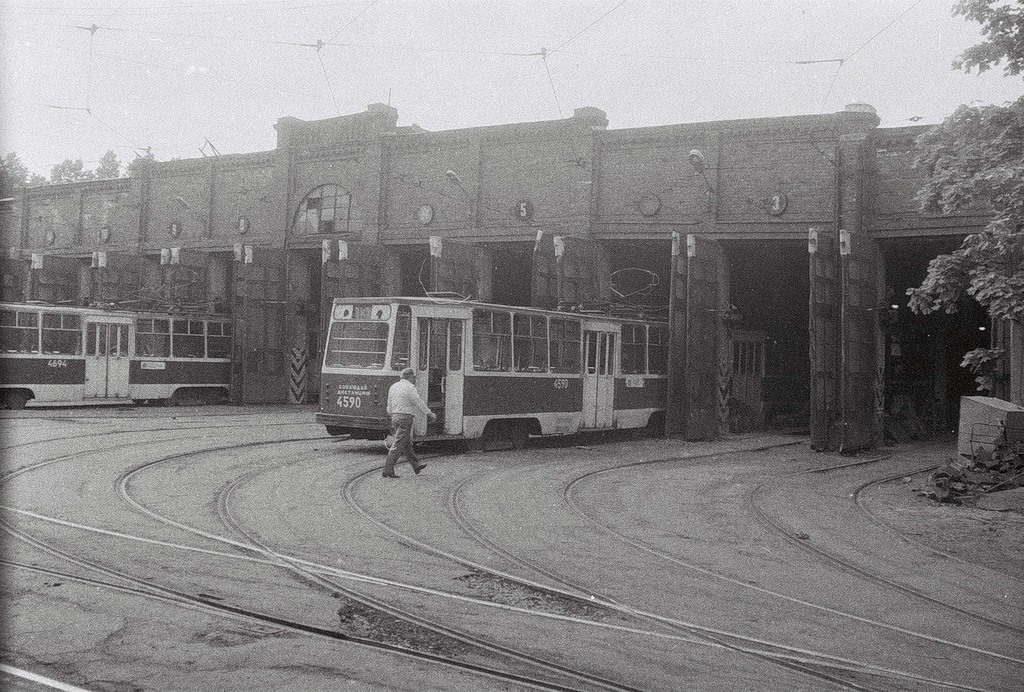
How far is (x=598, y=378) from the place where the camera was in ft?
63.4

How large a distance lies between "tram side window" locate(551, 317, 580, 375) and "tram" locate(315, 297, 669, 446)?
2 centimetres

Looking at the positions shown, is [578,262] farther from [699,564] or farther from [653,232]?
[699,564]

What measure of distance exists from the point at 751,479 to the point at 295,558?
879 cm

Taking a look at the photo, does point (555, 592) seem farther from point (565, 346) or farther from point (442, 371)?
point (565, 346)

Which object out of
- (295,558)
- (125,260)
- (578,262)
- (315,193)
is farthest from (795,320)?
(295,558)

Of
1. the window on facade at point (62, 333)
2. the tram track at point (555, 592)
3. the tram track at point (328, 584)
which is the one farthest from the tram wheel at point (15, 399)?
the tram track at point (328, 584)

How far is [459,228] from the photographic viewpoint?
27.7 meters

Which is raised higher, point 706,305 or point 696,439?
point 706,305

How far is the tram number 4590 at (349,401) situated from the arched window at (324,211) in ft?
52.5

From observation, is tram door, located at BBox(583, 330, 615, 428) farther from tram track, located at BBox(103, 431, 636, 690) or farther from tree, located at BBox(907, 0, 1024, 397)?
tram track, located at BBox(103, 431, 636, 690)

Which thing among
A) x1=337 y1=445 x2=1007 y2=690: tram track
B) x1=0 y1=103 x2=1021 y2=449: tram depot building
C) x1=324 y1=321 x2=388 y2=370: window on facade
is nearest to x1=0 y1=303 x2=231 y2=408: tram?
x1=0 y1=103 x2=1021 y2=449: tram depot building

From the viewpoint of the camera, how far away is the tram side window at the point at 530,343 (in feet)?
55.9

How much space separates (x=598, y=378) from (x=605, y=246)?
731 cm

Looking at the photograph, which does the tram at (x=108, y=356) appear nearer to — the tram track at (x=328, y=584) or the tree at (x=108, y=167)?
the tram track at (x=328, y=584)
